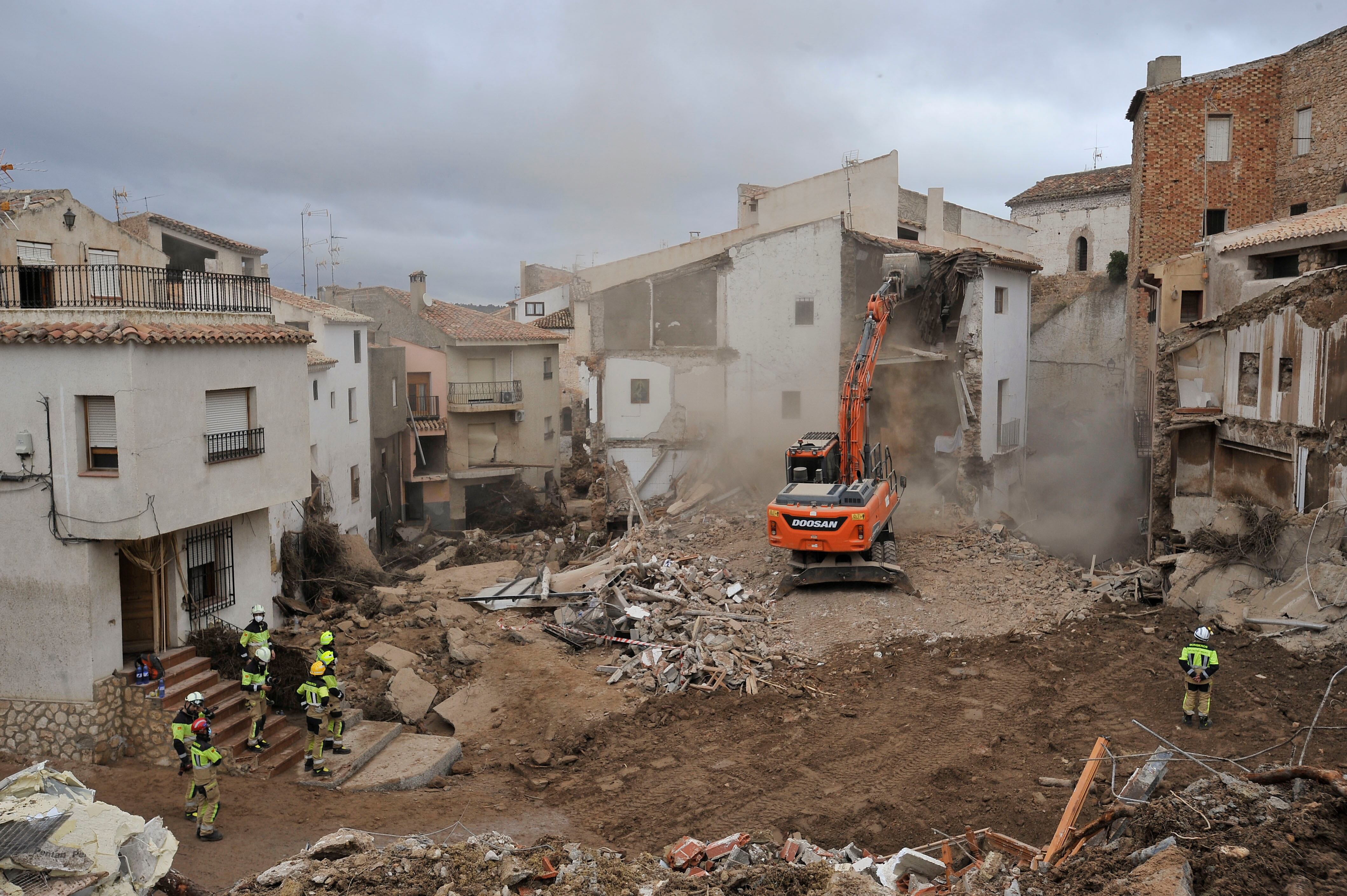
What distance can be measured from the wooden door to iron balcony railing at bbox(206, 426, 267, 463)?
205cm

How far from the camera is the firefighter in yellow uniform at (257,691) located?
1312 centimetres

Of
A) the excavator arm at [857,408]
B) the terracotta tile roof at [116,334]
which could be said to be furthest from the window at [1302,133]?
the terracotta tile roof at [116,334]

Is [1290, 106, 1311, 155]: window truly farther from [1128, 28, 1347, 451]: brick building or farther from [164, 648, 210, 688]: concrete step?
[164, 648, 210, 688]: concrete step

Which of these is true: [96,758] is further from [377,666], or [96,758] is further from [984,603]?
[984,603]

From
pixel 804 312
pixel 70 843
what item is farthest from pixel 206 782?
pixel 804 312

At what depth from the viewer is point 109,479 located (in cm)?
1316

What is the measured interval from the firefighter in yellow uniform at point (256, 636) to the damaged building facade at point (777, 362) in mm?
13619

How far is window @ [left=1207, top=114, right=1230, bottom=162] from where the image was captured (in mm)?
28469

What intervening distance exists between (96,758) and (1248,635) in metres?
16.6

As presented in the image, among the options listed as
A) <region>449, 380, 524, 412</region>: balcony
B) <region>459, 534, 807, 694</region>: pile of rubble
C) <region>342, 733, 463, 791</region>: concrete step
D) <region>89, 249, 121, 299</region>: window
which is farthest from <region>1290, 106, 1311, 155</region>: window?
<region>89, 249, 121, 299</region>: window

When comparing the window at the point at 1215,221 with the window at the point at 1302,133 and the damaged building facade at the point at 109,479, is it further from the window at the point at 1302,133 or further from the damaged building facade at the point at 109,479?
the damaged building facade at the point at 109,479

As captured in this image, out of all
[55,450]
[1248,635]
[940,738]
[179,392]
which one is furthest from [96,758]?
[1248,635]

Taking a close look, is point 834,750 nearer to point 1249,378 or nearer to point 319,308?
point 1249,378

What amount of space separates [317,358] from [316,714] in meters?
16.4
